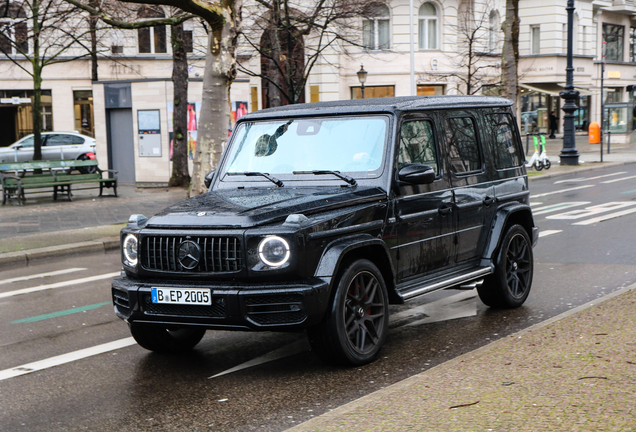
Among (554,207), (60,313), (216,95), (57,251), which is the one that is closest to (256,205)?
(60,313)

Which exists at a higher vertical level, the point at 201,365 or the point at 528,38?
the point at 528,38

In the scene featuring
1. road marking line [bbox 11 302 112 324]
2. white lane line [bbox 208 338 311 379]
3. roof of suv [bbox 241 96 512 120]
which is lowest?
road marking line [bbox 11 302 112 324]

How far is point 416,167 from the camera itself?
20.8ft

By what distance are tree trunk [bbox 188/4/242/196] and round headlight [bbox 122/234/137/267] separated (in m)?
9.56

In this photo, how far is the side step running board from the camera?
6352 millimetres

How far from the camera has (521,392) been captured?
4.69 metres

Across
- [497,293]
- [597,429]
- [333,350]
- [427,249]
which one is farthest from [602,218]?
[597,429]

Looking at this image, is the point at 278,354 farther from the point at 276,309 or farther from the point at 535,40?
the point at 535,40

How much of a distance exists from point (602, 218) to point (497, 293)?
25.7ft

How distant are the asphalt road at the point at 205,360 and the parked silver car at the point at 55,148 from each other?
25.1 m

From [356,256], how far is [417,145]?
4.15 feet

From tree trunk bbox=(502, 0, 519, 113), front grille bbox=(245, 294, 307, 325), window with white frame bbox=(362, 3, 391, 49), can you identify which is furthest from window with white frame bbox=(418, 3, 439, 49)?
front grille bbox=(245, 294, 307, 325)

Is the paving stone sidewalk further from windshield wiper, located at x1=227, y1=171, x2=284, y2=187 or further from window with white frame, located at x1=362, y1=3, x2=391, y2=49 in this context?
window with white frame, located at x1=362, y1=3, x2=391, y2=49

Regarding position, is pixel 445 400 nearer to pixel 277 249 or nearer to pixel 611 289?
pixel 277 249
